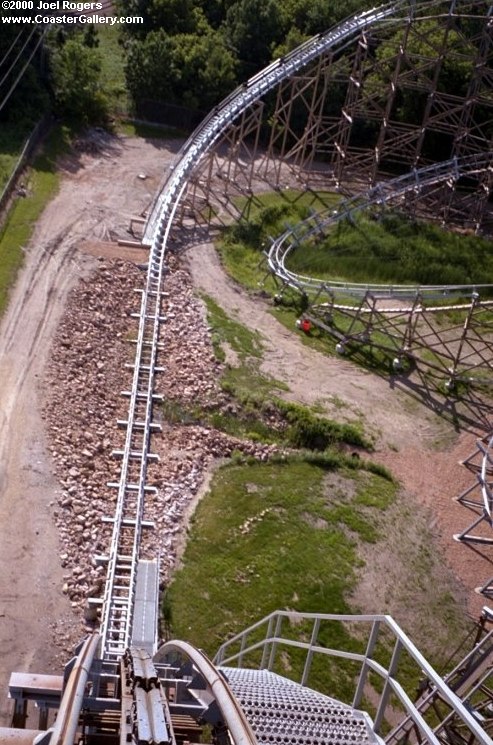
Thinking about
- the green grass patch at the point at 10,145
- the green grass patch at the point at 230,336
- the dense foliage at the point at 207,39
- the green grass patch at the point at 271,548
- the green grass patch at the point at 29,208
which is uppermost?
the dense foliage at the point at 207,39

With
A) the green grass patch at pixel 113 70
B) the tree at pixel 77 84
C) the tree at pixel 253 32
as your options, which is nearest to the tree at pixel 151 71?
the green grass patch at pixel 113 70

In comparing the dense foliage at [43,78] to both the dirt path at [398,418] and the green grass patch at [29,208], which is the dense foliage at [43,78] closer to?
the green grass patch at [29,208]

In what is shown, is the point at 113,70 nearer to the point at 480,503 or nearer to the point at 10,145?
the point at 10,145

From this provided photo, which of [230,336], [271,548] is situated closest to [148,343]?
[230,336]

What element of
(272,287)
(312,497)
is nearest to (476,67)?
(272,287)

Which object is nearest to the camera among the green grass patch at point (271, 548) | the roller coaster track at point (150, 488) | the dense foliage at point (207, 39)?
the roller coaster track at point (150, 488)

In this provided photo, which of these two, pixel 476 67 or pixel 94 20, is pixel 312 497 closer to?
pixel 476 67
